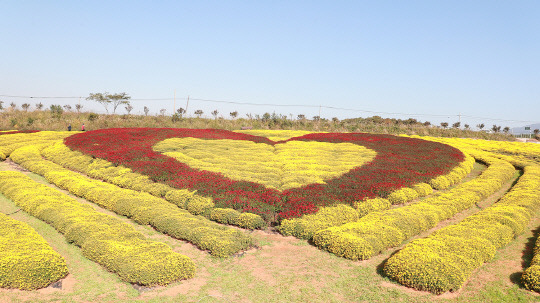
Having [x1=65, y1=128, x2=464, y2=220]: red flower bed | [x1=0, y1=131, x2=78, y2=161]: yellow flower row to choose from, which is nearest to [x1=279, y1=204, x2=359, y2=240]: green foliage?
[x1=65, y1=128, x2=464, y2=220]: red flower bed

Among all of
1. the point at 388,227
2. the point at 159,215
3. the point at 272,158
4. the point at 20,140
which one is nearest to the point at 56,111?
the point at 20,140

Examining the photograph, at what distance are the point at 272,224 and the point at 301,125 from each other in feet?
143

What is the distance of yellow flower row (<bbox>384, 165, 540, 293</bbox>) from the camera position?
29.5 ft

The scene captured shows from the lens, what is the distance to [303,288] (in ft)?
29.5

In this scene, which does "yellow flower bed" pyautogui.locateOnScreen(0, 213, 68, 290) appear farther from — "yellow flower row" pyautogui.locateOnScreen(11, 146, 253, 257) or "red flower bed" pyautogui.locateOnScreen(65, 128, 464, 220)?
"red flower bed" pyautogui.locateOnScreen(65, 128, 464, 220)

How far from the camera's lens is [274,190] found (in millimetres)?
15961

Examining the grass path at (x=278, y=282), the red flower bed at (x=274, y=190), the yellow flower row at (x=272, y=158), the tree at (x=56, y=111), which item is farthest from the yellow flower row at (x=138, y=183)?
the tree at (x=56, y=111)

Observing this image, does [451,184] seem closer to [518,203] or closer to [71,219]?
[518,203]

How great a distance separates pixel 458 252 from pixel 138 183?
14.0m

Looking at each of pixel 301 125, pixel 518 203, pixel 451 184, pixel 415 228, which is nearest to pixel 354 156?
pixel 451 184

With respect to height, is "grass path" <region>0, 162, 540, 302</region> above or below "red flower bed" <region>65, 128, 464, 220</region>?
below

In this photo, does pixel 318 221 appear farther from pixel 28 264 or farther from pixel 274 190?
pixel 28 264

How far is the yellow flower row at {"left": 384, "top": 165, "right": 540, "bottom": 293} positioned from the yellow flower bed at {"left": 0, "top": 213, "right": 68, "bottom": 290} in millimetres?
8528

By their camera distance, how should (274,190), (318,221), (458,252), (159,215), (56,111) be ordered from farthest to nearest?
(56,111) < (274,190) < (159,215) < (318,221) < (458,252)
